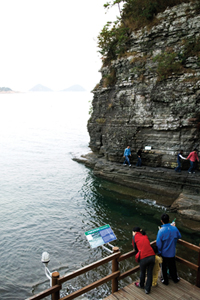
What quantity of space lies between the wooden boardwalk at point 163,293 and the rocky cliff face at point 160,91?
15395 millimetres

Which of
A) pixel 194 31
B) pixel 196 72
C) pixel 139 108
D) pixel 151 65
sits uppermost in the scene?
pixel 194 31

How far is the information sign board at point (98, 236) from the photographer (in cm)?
870

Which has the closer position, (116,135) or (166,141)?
(166,141)

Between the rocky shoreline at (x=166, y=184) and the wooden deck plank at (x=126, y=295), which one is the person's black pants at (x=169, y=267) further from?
the rocky shoreline at (x=166, y=184)

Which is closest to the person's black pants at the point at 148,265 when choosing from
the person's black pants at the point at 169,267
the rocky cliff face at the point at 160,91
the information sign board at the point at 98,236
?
the person's black pants at the point at 169,267

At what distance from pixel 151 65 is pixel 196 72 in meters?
4.75

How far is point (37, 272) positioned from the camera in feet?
37.6

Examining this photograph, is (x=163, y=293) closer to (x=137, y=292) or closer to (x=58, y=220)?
(x=137, y=292)

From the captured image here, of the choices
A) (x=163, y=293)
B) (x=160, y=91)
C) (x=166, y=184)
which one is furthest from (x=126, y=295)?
(x=160, y=91)

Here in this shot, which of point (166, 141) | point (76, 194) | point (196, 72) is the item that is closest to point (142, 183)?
point (166, 141)

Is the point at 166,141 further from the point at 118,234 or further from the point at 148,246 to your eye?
the point at 148,246

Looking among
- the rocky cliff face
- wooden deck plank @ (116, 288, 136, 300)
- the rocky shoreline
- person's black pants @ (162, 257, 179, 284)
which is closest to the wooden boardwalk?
wooden deck plank @ (116, 288, 136, 300)

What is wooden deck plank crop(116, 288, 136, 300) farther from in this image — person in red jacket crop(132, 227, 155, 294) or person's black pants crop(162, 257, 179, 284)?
person's black pants crop(162, 257, 179, 284)

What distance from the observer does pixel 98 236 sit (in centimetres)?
900
